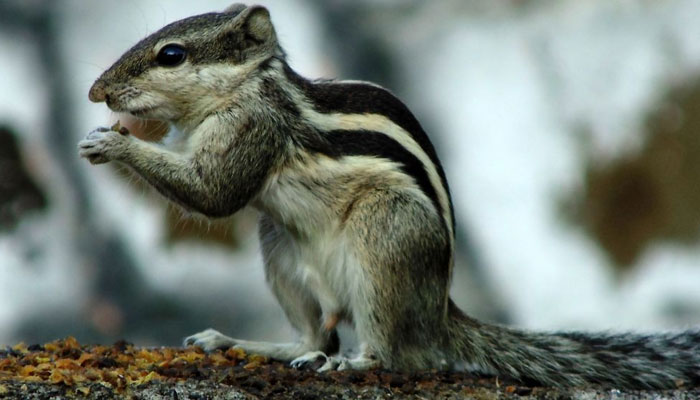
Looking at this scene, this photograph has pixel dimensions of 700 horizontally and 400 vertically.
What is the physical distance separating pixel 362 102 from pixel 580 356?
136 centimetres

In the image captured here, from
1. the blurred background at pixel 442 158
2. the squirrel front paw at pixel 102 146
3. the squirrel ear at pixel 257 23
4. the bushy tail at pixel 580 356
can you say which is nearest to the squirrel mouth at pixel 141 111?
the squirrel front paw at pixel 102 146

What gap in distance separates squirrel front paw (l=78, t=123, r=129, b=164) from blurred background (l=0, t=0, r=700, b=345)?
2.90m

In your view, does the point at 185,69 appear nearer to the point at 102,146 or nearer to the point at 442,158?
the point at 102,146

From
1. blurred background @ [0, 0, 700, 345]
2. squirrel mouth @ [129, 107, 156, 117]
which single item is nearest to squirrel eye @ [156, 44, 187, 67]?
squirrel mouth @ [129, 107, 156, 117]

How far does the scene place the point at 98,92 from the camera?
4.55 metres

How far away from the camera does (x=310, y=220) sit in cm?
460

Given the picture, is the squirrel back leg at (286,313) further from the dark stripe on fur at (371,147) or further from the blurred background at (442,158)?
the blurred background at (442,158)

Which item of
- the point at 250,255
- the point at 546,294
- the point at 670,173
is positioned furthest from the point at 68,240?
the point at 670,173

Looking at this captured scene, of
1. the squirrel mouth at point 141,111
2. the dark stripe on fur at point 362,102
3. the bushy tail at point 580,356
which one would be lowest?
the bushy tail at point 580,356

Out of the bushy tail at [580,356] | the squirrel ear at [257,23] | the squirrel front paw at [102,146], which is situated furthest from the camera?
the squirrel ear at [257,23]

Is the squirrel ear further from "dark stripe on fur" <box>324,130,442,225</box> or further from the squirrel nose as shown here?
the squirrel nose

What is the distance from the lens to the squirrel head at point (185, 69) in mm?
4547

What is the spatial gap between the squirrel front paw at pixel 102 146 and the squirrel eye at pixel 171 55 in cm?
34

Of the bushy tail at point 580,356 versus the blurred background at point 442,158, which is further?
the blurred background at point 442,158
